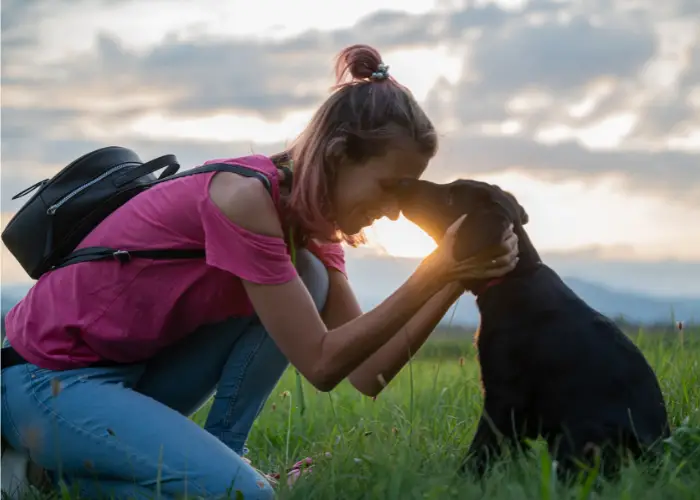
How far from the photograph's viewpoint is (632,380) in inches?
111

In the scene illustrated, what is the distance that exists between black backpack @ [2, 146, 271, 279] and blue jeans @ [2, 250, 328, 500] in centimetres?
39

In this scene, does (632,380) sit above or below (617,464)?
above

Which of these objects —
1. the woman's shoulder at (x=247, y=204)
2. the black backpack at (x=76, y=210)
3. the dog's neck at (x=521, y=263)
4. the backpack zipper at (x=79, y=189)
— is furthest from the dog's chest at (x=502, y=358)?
the backpack zipper at (x=79, y=189)

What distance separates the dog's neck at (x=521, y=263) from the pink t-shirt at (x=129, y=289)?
684 mm

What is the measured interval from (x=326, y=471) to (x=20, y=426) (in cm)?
107

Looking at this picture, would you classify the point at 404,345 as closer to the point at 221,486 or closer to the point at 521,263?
the point at 521,263

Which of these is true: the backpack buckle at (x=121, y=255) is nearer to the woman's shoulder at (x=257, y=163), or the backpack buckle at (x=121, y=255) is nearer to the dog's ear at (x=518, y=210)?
the woman's shoulder at (x=257, y=163)

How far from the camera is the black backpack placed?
3039 mm


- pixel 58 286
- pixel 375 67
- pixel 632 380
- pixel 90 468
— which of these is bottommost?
pixel 90 468

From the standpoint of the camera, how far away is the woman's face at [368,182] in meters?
3.00

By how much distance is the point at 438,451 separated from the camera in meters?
3.09

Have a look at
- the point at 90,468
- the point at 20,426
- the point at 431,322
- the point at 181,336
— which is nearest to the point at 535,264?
the point at 431,322

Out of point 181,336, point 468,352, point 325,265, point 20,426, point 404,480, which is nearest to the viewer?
point 404,480

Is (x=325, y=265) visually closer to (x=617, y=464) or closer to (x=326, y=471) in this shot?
(x=326, y=471)
